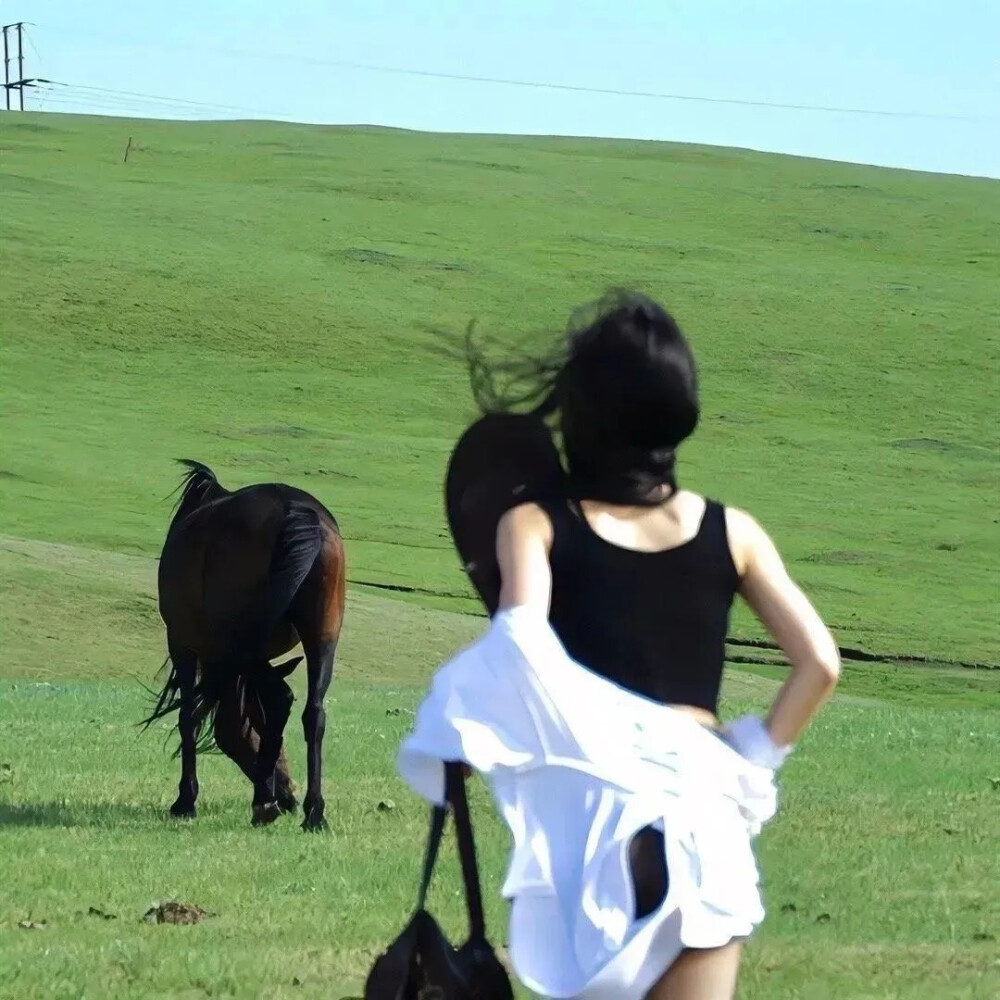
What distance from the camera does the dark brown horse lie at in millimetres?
9836

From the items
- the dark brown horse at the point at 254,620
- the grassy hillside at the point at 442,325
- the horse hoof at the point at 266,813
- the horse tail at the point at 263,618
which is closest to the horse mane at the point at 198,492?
the dark brown horse at the point at 254,620

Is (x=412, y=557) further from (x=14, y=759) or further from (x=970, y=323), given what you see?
(x=970, y=323)

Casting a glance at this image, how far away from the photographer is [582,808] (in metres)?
3.36

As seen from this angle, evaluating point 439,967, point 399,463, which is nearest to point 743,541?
point 439,967

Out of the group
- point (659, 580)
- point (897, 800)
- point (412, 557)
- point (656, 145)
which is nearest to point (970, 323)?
point (412, 557)

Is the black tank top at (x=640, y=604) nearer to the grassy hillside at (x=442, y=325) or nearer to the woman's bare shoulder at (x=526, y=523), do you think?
the woman's bare shoulder at (x=526, y=523)

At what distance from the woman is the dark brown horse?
628 centimetres

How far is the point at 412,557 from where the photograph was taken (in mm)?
35312

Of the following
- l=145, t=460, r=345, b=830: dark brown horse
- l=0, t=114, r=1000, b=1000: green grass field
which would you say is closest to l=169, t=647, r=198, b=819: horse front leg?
l=145, t=460, r=345, b=830: dark brown horse

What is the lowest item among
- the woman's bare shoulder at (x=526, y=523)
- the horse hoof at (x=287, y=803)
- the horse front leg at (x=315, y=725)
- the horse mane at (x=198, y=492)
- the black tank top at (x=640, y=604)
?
the horse hoof at (x=287, y=803)

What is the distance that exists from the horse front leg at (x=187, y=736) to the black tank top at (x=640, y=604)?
668 centimetres

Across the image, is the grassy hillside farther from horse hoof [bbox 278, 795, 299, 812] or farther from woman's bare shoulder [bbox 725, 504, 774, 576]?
woman's bare shoulder [bbox 725, 504, 774, 576]

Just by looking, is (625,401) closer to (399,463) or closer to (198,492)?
(198,492)

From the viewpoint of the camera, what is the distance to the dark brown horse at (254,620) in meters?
9.84
